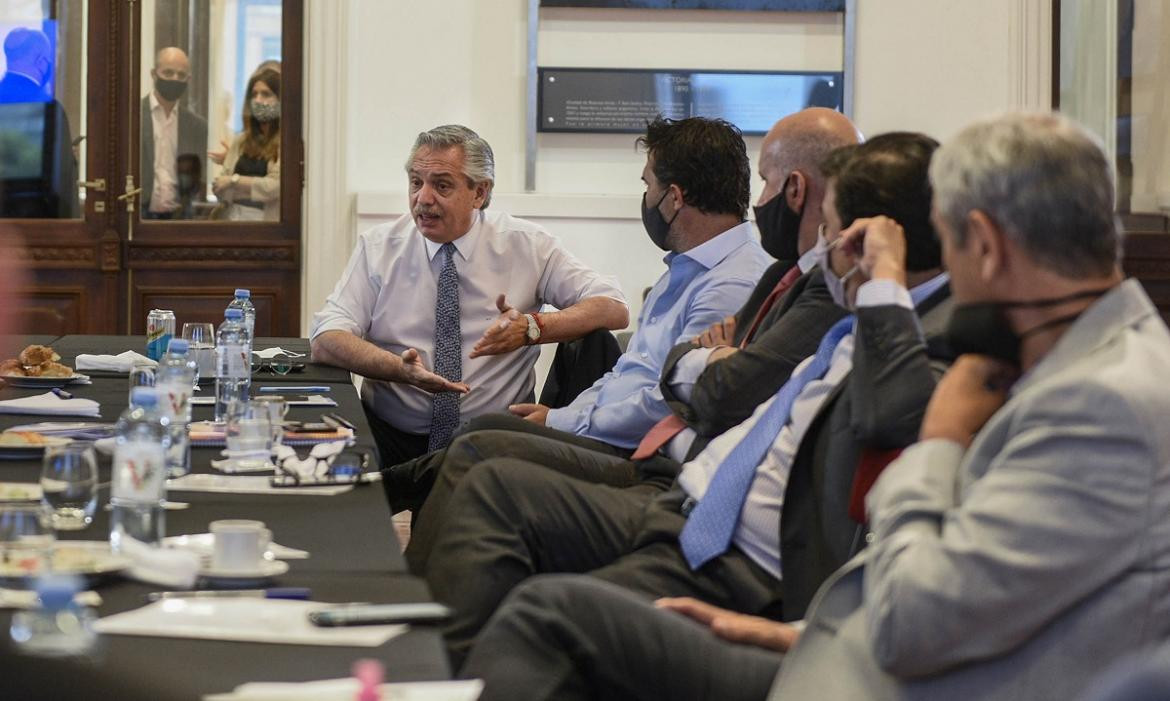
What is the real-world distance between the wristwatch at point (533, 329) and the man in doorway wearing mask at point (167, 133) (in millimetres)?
3205

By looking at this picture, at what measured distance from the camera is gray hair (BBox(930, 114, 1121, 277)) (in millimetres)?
1504

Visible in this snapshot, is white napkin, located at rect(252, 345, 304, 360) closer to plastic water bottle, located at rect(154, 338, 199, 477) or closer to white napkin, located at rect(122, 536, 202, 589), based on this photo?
plastic water bottle, located at rect(154, 338, 199, 477)

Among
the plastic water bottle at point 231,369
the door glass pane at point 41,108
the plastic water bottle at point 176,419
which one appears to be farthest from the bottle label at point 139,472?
the door glass pane at point 41,108

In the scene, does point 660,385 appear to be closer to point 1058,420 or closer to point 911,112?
point 1058,420

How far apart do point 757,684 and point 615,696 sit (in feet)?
0.59

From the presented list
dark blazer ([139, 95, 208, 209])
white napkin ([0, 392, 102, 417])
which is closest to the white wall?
dark blazer ([139, 95, 208, 209])

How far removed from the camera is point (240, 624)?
148 centimetres

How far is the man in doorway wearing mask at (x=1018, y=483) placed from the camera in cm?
139

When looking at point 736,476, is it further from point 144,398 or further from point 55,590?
point 55,590

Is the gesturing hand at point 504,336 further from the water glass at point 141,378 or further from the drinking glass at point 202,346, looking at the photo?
the water glass at point 141,378

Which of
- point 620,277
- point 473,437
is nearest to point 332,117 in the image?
point 620,277

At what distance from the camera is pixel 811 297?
274cm

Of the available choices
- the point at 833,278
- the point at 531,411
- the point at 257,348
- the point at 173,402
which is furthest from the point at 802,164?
the point at 257,348

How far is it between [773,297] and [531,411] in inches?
39.0
